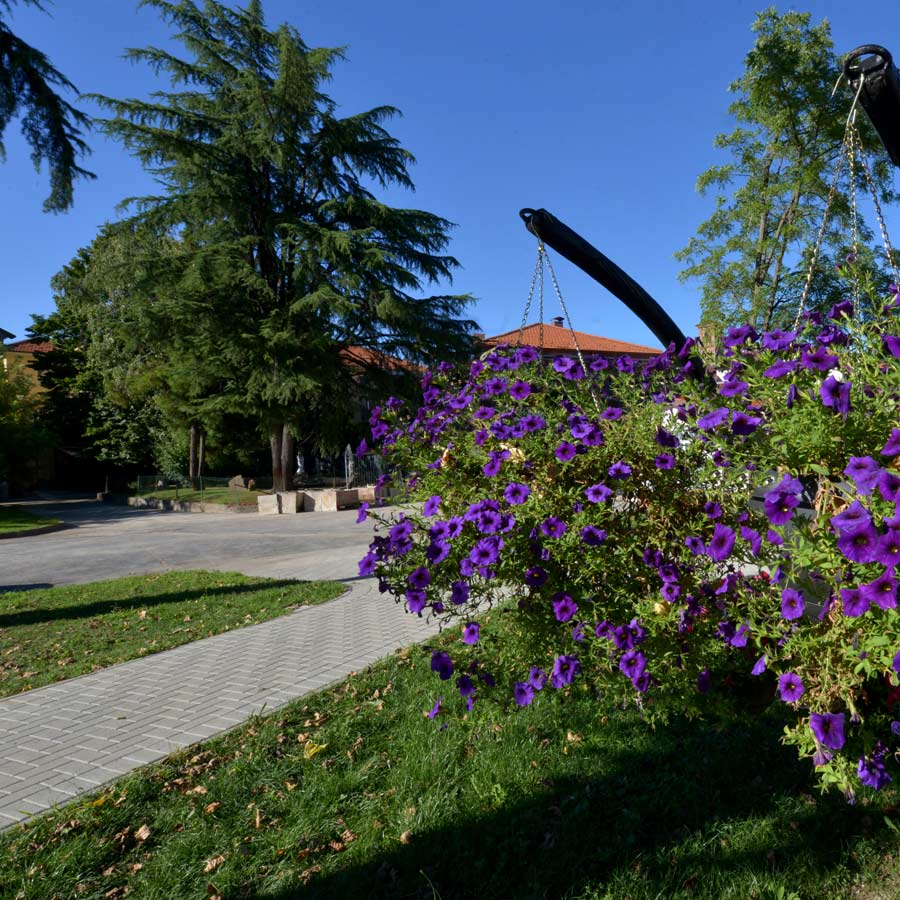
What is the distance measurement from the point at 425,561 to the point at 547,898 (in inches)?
47.1

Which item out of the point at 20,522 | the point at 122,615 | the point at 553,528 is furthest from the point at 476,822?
the point at 20,522

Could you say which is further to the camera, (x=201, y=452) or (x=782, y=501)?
(x=201, y=452)

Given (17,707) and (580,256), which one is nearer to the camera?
(580,256)

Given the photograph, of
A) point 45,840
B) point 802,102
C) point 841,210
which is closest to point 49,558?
point 45,840

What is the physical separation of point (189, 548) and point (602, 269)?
39.8ft

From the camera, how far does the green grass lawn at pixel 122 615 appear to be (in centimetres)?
560

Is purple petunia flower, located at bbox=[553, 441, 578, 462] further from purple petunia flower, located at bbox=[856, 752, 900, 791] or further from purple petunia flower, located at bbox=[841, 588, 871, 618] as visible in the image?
purple petunia flower, located at bbox=[856, 752, 900, 791]

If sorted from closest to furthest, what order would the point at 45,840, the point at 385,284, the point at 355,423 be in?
the point at 45,840 → the point at 385,284 → the point at 355,423

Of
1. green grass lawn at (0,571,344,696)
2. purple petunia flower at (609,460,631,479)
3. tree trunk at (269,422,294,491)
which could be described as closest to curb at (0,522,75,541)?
tree trunk at (269,422,294,491)

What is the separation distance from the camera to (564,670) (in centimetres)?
226

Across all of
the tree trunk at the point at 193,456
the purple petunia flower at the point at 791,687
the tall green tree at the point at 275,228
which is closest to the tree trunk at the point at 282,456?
the tall green tree at the point at 275,228

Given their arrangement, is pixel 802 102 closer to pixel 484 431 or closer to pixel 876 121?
pixel 876 121

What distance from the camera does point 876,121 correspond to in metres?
3.03

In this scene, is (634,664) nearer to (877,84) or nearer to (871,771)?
(871,771)
